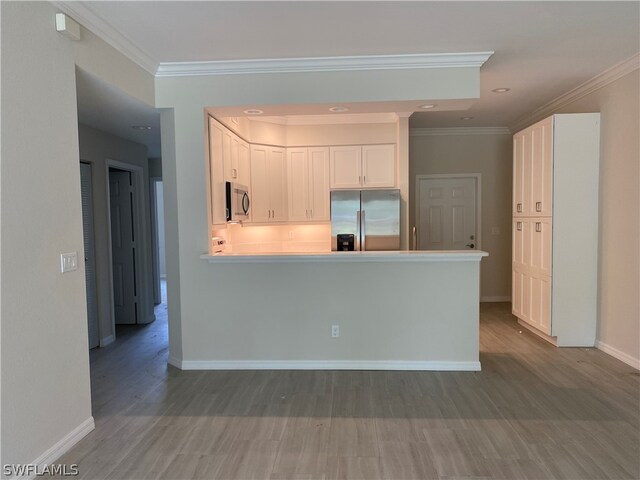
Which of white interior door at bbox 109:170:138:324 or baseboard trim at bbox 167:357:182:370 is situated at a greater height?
white interior door at bbox 109:170:138:324

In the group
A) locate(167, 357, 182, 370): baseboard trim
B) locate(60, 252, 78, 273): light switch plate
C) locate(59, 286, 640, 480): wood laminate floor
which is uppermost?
locate(60, 252, 78, 273): light switch plate

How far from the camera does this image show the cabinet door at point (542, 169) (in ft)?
13.3

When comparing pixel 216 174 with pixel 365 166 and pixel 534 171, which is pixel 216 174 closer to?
pixel 365 166

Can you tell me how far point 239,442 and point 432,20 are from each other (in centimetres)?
299

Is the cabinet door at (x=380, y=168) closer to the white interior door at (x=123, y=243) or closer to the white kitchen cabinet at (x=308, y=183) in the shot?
the white kitchen cabinet at (x=308, y=183)

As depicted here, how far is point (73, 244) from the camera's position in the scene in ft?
8.05

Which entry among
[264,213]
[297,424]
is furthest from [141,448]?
[264,213]

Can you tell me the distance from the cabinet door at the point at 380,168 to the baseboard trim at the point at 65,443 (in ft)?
13.1

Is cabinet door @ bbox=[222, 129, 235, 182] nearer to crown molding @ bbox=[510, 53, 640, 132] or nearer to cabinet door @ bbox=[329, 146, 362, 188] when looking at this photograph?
cabinet door @ bbox=[329, 146, 362, 188]

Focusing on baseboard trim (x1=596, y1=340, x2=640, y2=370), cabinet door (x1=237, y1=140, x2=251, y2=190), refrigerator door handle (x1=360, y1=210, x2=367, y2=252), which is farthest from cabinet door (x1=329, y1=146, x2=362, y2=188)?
baseboard trim (x1=596, y1=340, x2=640, y2=370)

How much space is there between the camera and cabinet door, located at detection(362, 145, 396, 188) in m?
5.34

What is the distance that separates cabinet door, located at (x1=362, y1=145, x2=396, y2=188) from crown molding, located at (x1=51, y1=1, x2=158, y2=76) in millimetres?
2894

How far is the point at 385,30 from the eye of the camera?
110 inches

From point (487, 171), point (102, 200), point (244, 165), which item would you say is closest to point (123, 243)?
point (102, 200)
